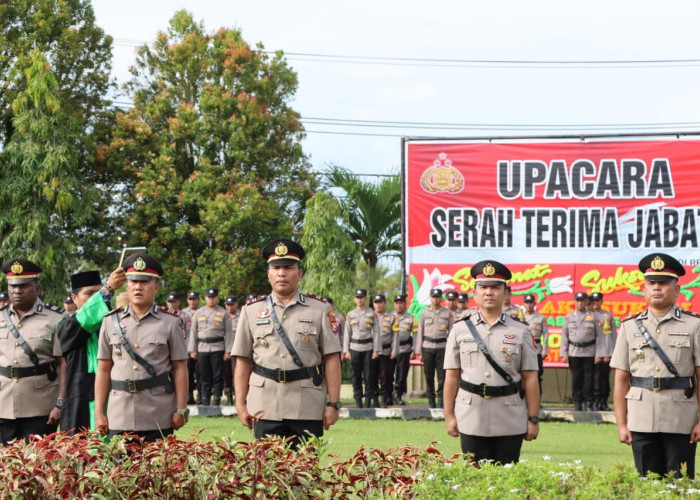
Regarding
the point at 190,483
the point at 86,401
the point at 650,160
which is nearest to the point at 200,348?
the point at 650,160

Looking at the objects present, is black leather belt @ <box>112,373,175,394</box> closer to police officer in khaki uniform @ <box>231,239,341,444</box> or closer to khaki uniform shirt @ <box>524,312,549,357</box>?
police officer in khaki uniform @ <box>231,239,341,444</box>

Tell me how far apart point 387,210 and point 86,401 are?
65.4 ft

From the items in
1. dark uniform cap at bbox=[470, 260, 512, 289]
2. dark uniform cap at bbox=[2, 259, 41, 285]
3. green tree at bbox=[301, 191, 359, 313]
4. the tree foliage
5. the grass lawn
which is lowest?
the grass lawn

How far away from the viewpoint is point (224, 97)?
28.8 metres

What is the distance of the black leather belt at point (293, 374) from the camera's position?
707 centimetres

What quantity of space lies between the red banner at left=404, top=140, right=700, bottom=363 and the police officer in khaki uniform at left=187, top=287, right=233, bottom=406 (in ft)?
11.6

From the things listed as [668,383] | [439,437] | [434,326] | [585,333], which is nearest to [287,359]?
[668,383]

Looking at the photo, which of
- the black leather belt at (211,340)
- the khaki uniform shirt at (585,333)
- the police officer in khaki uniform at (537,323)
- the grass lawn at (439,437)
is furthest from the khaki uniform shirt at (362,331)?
the khaki uniform shirt at (585,333)

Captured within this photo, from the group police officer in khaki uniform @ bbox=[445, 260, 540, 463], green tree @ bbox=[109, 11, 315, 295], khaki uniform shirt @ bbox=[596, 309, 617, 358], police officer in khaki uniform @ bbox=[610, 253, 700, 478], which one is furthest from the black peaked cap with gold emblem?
green tree @ bbox=[109, 11, 315, 295]

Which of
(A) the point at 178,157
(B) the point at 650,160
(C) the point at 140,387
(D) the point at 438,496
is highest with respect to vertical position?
(A) the point at 178,157

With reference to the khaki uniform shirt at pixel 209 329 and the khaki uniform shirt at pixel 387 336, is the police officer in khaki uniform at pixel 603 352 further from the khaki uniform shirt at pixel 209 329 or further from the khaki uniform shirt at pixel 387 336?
the khaki uniform shirt at pixel 209 329

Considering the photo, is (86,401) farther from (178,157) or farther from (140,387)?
(178,157)

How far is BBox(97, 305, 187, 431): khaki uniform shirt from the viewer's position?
711 cm

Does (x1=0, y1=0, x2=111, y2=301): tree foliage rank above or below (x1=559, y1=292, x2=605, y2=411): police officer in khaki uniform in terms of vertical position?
above
